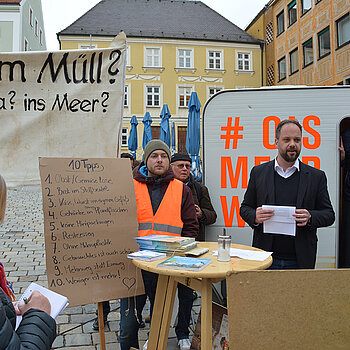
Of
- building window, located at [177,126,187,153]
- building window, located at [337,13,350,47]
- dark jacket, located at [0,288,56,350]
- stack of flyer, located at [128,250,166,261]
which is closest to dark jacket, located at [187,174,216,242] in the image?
stack of flyer, located at [128,250,166,261]

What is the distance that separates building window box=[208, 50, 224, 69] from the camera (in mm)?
32656

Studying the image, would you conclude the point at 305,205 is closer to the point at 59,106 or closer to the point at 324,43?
the point at 59,106

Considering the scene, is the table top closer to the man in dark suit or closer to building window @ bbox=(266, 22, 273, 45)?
the man in dark suit

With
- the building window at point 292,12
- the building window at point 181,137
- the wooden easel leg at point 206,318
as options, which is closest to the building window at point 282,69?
the building window at point 292,12

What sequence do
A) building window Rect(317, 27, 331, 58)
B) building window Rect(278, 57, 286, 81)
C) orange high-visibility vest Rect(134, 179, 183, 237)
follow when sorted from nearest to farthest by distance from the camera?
orange high-visibility vest Rect(134, 179, 183, 237), building window Rect(317, 27, 331, 58), building window Rect(278, 57, 286, 81)

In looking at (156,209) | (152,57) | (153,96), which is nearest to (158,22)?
(152,57)

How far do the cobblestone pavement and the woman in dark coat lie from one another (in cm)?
163

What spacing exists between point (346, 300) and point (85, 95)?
2.58 m

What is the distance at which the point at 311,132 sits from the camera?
13.9ft

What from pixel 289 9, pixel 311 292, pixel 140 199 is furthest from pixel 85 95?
pixel 289 9

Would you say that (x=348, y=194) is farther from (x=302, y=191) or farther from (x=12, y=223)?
(x=12, y=223)

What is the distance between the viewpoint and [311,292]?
155 centimetres

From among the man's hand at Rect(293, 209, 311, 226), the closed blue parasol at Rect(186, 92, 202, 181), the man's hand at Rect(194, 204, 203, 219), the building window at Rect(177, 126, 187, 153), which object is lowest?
the man's hand at Rect(194, 204, 203, 219)

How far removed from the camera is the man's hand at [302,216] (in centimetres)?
281
